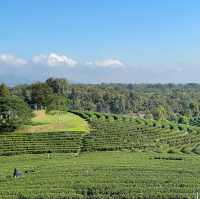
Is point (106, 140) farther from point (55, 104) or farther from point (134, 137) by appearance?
point (55, 104)

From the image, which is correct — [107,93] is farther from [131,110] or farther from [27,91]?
[27,91]

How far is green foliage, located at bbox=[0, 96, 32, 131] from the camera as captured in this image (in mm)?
80625

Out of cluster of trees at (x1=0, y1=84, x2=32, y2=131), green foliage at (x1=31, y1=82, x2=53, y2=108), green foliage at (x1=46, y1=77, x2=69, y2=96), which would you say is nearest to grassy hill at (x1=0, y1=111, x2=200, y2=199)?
cluster of trees at (x1=0, y1=84, x2=32, y2=131)

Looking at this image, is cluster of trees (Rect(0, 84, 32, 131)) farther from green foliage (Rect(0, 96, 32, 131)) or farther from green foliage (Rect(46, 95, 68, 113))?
green foliage (Rect(46, 95, 68, 113))

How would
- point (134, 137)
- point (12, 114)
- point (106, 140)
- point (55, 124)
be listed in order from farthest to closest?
point (55, 124), point (12, 114), point (134, 137), point (106, 140)

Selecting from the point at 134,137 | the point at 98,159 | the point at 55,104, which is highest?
the point at 55,104

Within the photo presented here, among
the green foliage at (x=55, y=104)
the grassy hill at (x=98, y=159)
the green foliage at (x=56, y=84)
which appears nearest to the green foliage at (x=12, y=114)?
the grassy hill at (x=98, y=159)

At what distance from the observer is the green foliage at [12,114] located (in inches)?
3174

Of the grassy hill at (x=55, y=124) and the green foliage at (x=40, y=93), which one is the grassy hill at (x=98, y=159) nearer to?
the grassy hill at (x=55, y=124)

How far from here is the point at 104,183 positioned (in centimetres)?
3909

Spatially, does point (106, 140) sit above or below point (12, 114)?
below

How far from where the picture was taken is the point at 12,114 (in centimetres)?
8131

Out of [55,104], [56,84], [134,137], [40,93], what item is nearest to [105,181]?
[134,137]

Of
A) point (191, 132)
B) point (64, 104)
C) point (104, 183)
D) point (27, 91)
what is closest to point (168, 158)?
point (104, 183)
